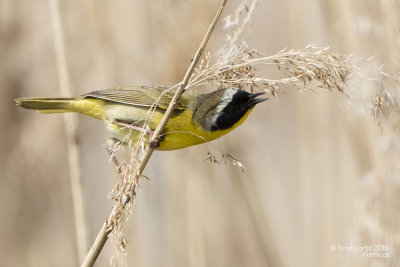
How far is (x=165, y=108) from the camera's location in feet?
7.93

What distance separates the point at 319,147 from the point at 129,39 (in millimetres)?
1477

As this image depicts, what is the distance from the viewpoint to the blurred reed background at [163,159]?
9.18 feet

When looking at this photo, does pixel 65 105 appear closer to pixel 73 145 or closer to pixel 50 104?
pixel 50 104

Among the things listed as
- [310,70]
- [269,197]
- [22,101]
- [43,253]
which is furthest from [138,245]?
[310,70]

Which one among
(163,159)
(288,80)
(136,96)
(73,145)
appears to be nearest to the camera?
(288,80)

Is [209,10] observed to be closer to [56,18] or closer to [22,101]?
[56,18]

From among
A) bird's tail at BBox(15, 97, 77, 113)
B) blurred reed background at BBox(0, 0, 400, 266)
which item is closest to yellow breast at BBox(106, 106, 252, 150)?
bird's tail at BBox(15, 97, 77, 113)

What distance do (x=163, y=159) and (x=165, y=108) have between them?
872 mm

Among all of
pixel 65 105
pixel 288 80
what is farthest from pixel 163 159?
pixel 288 80

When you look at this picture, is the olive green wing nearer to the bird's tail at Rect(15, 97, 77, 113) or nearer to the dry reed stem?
the bird's tail at Rect(15, 97, 77, 113)

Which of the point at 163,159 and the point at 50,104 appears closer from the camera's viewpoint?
the point at 50,104

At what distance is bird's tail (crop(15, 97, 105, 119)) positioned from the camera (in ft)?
7.72

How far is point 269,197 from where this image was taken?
139 inches

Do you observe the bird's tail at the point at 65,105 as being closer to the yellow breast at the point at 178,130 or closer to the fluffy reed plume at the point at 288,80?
the yellow breast at the point at 178,130
